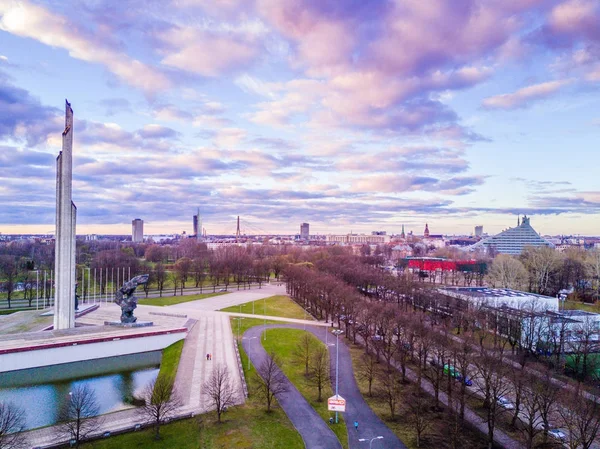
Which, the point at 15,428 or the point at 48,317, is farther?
the point at 48,317

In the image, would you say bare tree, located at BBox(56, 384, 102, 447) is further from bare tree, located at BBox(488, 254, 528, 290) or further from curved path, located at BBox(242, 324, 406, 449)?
bare tree, located at BBox(488, 254, 528, 290)

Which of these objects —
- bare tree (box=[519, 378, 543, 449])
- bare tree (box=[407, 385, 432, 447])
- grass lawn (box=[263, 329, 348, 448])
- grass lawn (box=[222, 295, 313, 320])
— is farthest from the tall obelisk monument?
bare tree (box=[519, 378, 543, 449])

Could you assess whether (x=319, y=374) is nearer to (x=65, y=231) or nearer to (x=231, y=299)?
(x=65, y=231)

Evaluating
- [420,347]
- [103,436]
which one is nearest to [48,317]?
[103,436]

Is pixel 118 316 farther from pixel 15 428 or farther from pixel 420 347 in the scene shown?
pixel 420 347

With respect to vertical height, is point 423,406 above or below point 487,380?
below
